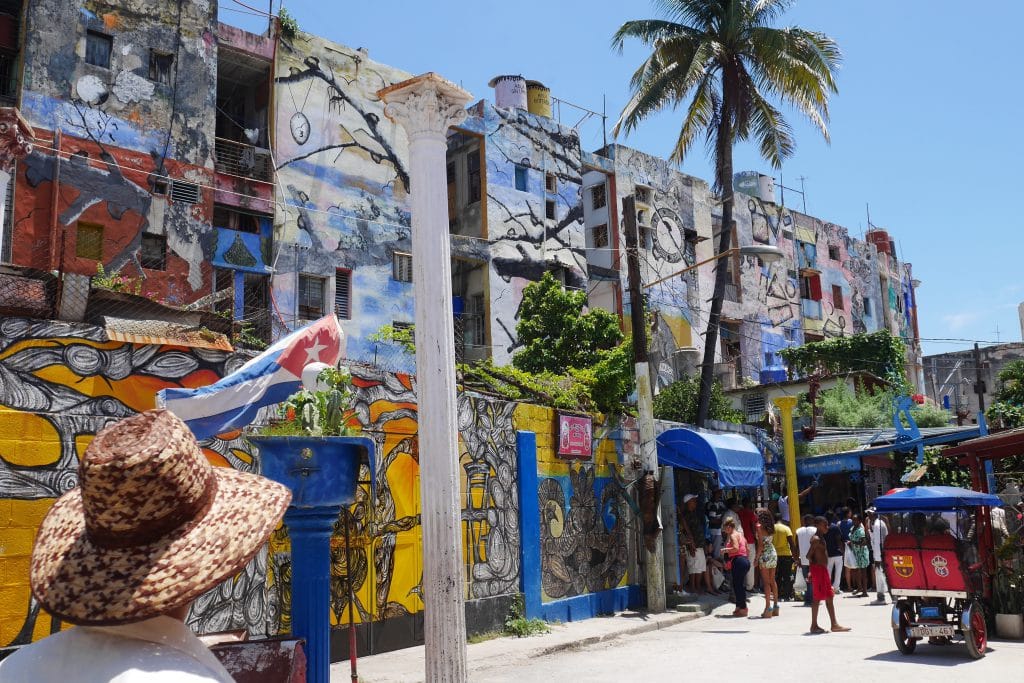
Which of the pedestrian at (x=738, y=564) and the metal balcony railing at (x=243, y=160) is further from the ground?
the metal balcony railing at (x=243, y=160)

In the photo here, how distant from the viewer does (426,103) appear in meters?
7.19

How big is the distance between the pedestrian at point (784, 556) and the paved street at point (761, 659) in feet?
9.36

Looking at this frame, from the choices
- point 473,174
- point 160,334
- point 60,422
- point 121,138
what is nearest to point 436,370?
point 60,422

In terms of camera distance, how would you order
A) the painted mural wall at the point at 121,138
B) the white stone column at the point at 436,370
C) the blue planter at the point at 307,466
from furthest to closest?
the painted mural wall at the point at 121,138 → the white stone column at the point at 436,370 → the blue planter at the point at 307,466

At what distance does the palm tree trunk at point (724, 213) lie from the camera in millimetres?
22219

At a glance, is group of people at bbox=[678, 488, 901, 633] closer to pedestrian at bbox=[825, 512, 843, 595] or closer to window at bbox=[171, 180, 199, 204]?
pedestrian at bbox=[825, 512, 843, 595]

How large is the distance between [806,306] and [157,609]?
42121 millimetres

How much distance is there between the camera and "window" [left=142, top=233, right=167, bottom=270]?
67.7ft

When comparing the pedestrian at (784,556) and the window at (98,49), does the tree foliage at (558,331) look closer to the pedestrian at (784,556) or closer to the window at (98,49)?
the pedestrian at (784,556)

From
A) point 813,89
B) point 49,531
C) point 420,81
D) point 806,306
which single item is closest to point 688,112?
point 813,89

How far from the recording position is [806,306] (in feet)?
135

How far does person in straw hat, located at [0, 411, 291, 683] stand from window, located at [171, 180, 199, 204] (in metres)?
20.9

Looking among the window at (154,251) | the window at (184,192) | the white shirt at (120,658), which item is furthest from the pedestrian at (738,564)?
the window at (184,192)

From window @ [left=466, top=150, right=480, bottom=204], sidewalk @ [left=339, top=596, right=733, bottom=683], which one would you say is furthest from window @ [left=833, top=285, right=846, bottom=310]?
sidewalk @ [left=339, top=596, right=733, bottom=683]
